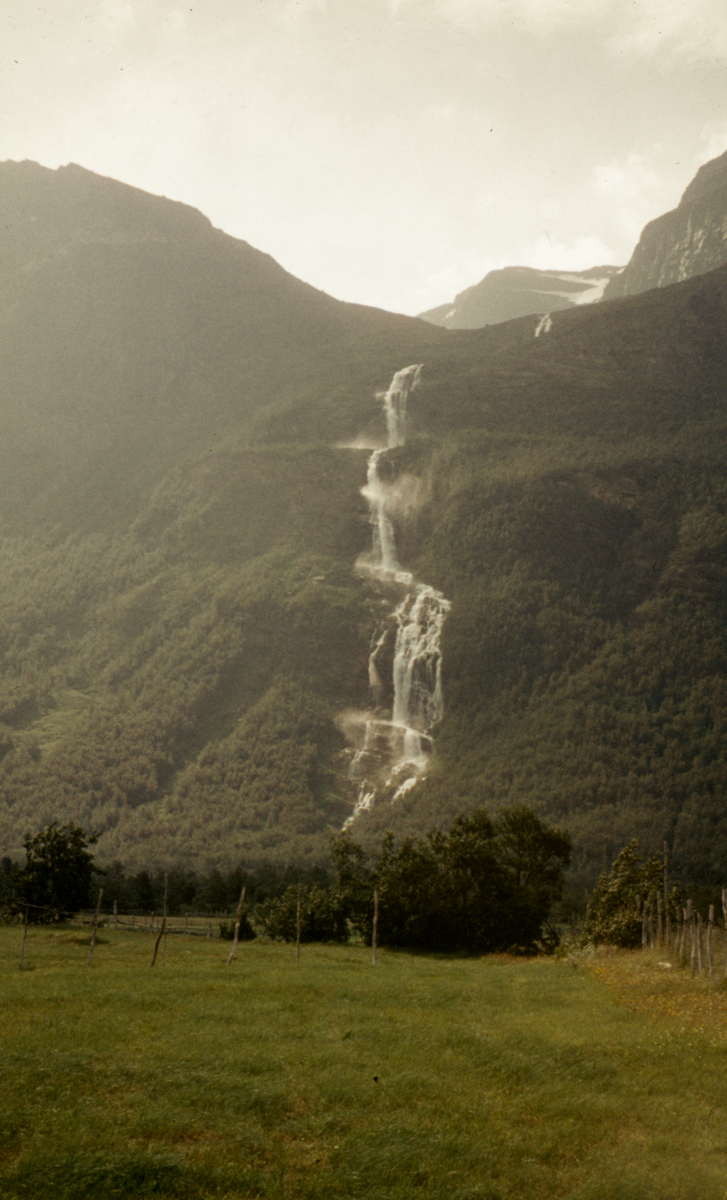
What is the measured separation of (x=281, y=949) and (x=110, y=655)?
14998cm

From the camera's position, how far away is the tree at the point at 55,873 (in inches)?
2347

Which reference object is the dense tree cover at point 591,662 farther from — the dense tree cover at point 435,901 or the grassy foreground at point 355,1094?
the grassy foreground at point 355,1094

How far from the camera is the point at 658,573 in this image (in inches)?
7357

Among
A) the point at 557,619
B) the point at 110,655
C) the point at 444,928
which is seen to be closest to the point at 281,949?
the point at 444,928

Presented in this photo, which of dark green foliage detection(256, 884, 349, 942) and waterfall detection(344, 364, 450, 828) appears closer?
dark green foliage detection(256, 884, 349, 942)

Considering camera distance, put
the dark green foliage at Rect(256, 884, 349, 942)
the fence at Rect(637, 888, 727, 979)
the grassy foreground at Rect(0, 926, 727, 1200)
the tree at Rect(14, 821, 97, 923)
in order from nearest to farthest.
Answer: the grassy foreground at Rect(0, 926, 727, 1200)
the fence at Rect(637, 888, 727, 979)
the dark green foliage at Rect(256, 884, 349, 942)
the tree at Rect(14, 821, 97, 923)

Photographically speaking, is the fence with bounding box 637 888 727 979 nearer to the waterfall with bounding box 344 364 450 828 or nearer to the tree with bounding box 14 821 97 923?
the tree with bounding box 14 821 97 923

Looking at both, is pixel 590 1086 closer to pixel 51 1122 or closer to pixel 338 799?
pixel 51 1122

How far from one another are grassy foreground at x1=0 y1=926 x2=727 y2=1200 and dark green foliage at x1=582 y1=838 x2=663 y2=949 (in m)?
20.6

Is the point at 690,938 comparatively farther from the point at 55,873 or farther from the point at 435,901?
the point at 55,873

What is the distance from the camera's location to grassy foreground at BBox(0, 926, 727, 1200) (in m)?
12.5

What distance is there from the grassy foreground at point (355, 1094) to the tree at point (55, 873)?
33.7 m

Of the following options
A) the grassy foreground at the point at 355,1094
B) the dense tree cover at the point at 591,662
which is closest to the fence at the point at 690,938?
the grassy foreground at the point at 355,1094

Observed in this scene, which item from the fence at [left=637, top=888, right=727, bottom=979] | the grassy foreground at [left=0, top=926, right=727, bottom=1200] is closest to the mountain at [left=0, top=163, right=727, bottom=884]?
the fence at [left=637, top=888, right=727, bottom=979]
